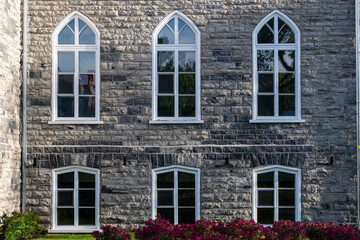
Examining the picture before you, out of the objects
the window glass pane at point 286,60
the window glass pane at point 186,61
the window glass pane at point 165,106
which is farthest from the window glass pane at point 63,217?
the window glass pane at point 286,60

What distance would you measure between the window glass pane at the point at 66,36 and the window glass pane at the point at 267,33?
4.50 meters

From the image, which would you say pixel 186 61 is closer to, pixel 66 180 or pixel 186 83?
pixel 186 83

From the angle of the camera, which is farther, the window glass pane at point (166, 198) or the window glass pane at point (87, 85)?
the window glass pane at point (87, 85)

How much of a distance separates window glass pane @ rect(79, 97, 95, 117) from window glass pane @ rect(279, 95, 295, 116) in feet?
14.7

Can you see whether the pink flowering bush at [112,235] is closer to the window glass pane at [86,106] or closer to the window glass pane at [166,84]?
the window glass pane at [86,106]

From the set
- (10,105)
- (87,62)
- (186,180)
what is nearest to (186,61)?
(87,62)

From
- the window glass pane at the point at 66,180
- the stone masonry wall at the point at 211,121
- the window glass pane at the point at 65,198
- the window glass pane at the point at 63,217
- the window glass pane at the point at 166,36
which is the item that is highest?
the window glass pane at the point at 166,36

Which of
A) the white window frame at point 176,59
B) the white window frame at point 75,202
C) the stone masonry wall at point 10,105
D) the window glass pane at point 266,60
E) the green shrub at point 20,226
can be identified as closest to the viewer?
the green shrub at point 20,226

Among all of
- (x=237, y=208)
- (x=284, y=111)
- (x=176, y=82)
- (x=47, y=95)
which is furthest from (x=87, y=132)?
(x=284, y=111)

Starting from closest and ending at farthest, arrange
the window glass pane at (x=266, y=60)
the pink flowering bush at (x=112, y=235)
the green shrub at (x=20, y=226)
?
the pink flowering bush at (x=112, y=235) < the green shrub at (x=20, y=226) < the window glass pane at (x=266, y=60)

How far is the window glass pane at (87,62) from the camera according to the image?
1255 centimetres

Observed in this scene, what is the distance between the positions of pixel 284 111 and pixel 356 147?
6.07ft

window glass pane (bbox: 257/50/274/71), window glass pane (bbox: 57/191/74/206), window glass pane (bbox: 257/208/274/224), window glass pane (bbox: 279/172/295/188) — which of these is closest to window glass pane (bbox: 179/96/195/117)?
window glass pane (bbox: 257/50/274/71)

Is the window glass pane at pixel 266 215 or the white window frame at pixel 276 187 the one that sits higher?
the white window frame at pixel 276 187
